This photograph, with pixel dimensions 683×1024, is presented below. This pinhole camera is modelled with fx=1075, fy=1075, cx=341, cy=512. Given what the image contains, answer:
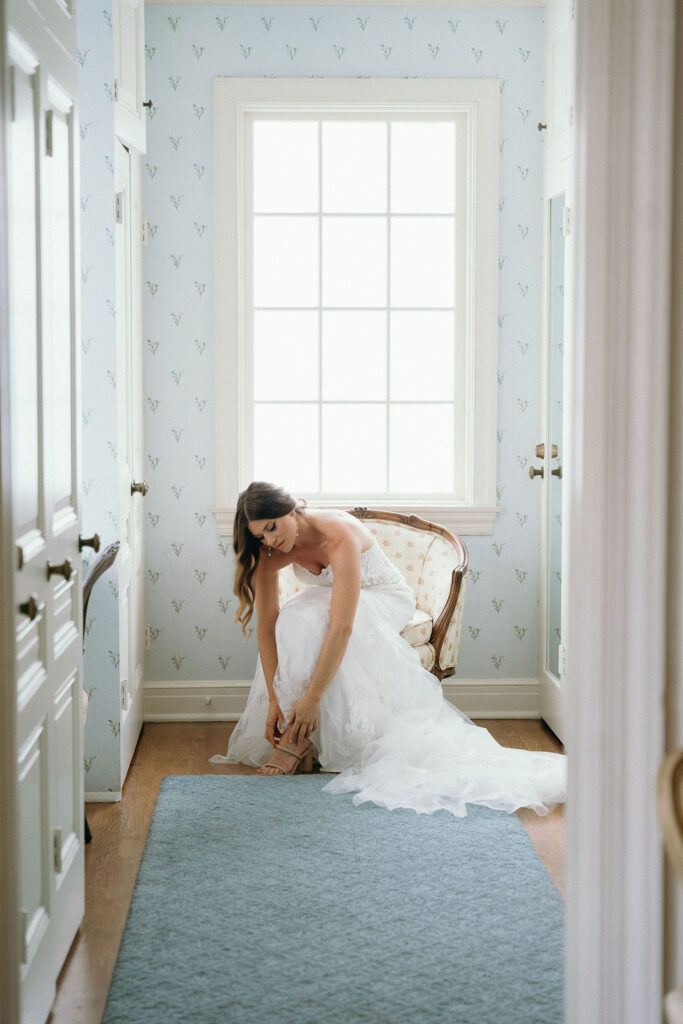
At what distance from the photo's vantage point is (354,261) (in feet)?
15.1

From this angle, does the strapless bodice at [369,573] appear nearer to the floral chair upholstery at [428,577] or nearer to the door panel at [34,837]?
the floral chair upholstery at [428,577]

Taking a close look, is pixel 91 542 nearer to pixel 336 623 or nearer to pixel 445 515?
pixel 336 623

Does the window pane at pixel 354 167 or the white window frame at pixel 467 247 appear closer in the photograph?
the white window frame at pixel 467 247

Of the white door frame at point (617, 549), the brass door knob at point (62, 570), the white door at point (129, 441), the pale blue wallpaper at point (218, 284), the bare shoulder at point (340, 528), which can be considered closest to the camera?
the white door frame at point (617, 549)

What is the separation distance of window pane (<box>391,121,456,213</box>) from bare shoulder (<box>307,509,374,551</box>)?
4.70 ft

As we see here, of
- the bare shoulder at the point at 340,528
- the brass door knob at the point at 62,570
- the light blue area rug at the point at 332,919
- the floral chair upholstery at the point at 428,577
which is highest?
the brass door knob at the point at 62,570

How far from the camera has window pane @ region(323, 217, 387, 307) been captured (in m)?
4.58

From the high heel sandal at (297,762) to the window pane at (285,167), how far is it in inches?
88.3

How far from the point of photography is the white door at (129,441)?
3662 mm

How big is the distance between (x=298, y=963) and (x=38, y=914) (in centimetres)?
61

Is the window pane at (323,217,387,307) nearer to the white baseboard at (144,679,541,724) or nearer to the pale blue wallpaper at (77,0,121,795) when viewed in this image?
the pale blue wallpaper at (77,0,121,795)

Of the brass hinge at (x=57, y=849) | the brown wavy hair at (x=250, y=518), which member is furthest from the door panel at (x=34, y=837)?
the brown wavy hair at (x=250, y=518)

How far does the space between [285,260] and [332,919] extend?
9.30 ft

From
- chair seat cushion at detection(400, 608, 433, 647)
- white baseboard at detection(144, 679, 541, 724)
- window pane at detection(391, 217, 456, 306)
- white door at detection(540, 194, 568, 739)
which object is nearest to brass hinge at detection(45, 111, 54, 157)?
chair seat cushion at detection(400, 608, 433, 647)
